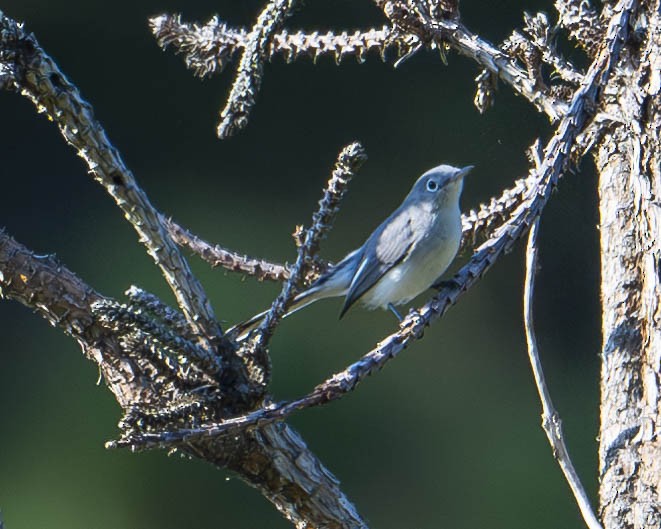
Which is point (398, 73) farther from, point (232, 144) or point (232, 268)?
point (232, 268)

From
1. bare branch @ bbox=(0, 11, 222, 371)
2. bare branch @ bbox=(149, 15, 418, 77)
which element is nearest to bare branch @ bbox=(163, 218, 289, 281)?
bare branch @ bbox=(149, 15, 418, 77)

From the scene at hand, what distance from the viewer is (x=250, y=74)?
3.66 feet

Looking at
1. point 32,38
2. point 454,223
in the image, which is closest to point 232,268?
point 454,223

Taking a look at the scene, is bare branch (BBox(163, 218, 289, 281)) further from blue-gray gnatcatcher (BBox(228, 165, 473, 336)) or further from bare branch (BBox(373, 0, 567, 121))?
bare branch (BBox(373, 0, 567, 121))

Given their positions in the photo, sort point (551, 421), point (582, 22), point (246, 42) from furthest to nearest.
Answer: point (246, 42) → point (582, 22) → point (551, 421)

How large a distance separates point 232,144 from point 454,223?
11.4 feet

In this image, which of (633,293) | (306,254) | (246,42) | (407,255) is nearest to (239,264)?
(246,42)

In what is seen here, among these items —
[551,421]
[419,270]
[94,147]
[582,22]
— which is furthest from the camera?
[419,270]

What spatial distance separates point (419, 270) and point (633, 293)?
0.80 meters

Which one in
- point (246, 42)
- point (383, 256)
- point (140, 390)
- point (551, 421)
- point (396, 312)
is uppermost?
point (246, 42)

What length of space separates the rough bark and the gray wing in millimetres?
791

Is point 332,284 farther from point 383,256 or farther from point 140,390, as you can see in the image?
point 140,390

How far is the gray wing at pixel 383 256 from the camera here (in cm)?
204

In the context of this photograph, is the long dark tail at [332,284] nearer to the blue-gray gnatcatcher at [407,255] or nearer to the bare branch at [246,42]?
the blue-gray gnatcatcher at [407,255]
